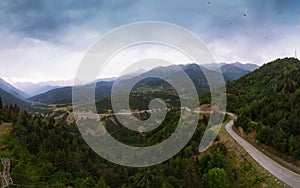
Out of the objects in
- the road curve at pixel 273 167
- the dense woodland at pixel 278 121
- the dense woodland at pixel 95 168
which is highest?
the dense woodland at pixel 278 121

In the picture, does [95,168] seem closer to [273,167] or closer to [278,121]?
[273,167]

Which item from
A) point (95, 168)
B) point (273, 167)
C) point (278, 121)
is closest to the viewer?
point (273, 167)

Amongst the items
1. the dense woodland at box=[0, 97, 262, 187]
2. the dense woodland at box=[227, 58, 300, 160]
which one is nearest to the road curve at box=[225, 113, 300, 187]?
the dense woodland at box=[0, 97, 262, 187]

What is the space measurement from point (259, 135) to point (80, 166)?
32.3 meters

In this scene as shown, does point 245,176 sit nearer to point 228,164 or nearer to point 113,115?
point 228,164

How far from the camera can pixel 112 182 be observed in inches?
1852

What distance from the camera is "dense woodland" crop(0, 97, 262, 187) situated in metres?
37.8

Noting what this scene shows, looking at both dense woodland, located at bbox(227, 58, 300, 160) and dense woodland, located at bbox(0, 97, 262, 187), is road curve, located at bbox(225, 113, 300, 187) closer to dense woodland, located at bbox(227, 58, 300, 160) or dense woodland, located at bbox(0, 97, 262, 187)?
dense woodland, located at bbox(0, 97, 262, 187)

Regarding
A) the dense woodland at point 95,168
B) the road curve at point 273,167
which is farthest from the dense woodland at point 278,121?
the dense woodland at point 95,168

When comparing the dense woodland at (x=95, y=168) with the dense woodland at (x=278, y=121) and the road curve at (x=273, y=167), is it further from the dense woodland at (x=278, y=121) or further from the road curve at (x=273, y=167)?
the dense woodland at (x=278, y=121)

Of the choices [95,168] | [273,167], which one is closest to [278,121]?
[273,167]

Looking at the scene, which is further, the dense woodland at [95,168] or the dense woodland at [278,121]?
the dense woodland at [278,121]

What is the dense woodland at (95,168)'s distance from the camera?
37.8 meters

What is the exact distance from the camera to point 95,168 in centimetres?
5462
